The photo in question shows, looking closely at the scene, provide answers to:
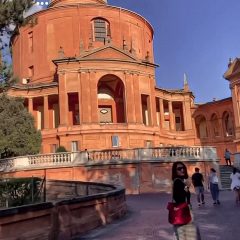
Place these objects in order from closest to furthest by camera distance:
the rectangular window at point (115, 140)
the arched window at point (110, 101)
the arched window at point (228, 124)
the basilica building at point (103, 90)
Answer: the rectangular window at point (115, 140), the basilica building at point (103, 90), the arched window at point (110, 101), the arched window at point (228, 124)

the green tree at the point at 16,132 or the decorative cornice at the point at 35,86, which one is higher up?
the decorative cornice at the point at 35,86

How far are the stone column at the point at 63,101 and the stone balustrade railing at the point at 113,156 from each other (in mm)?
12253

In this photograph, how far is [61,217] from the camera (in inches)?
404

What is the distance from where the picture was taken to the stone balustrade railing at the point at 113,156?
2680 cm

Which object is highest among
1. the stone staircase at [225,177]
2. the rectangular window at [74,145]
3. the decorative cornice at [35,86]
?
the decorative cornice at [35,86]

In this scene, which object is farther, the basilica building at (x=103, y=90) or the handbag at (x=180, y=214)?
the basilica building at (x=103, y=90)

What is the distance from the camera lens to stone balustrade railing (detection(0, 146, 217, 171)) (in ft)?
87.9

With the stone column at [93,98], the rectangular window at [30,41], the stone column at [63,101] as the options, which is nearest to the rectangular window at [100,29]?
the rectangular window at [30,41]

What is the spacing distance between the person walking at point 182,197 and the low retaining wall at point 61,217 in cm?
332

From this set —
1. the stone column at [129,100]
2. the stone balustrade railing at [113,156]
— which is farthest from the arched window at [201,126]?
the stone balustrade railing at [113,156]

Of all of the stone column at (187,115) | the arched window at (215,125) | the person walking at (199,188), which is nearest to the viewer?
the person walking at (199,188)

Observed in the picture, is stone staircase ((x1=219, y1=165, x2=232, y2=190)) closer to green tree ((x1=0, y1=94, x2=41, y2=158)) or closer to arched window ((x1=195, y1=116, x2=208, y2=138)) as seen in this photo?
green tree ((x1=0, y1=94, x2=41, y2=158))

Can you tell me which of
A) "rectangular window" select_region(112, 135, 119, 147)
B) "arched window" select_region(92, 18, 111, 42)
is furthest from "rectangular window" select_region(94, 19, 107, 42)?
"rectangular window" select_region(112, 135, 119, 147)

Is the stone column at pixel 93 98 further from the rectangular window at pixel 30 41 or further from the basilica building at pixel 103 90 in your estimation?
the rectangular window at pixel 30 41
